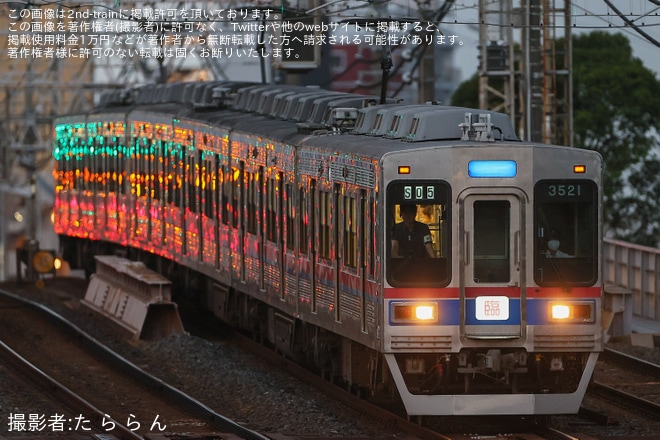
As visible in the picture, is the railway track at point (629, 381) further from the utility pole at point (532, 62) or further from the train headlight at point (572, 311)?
the utility pole at point (532, 62)

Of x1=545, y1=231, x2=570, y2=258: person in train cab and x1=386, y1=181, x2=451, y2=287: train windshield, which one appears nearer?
x1=386, y1=181, x2=451, y2=287: train windshield

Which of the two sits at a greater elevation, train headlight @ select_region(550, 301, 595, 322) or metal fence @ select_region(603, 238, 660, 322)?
train headlight @ select_region(550, 301, 595, 322)

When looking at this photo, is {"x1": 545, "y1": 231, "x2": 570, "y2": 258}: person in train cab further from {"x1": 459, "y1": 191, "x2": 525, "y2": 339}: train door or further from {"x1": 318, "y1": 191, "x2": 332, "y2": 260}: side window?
{"x1": 318, "y1": 191, "x2": 332, "y2": 260}: side window

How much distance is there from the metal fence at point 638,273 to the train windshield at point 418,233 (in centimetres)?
947

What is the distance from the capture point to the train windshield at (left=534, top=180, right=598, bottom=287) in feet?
43.9

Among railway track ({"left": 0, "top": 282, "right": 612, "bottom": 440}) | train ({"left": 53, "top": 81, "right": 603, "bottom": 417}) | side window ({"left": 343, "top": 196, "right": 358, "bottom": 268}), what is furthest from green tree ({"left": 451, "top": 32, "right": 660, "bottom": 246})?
side window ({"left": 343, "top": 196, "right": 358, "bottom": 268})

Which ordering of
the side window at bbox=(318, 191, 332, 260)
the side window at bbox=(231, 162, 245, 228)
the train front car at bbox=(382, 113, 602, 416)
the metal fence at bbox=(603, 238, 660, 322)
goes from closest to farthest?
the train front car at bbox=(382, 113, 602, 416) → the side window at bbox=(318, 191, 332, 260) → the side window at bbox=(231, 162, 245, 228) → the metal fence at bbox=(603, 238, 660, 322)

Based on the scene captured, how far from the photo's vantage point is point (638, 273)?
23.4m

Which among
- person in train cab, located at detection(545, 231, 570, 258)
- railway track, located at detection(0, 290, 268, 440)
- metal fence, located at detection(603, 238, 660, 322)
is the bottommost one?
railway track, located at detection(0, 290, 268, 440)

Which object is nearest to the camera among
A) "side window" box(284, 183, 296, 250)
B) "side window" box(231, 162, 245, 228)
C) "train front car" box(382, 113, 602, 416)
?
"train front car" box(382, 113, 602, 416)

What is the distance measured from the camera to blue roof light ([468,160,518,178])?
1332 cm

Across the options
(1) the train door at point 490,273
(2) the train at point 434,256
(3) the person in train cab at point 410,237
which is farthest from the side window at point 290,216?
(1) the train door at point 490,273

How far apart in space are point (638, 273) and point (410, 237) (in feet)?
34.8

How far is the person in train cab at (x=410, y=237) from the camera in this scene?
43.7 ft
